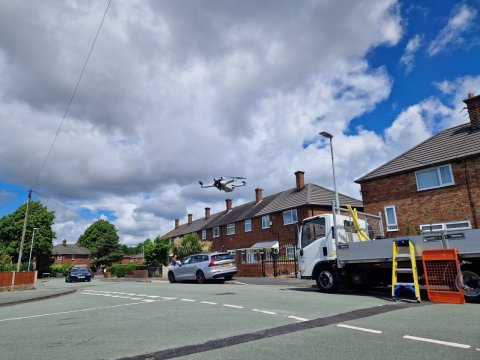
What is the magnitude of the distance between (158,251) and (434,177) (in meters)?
25.8

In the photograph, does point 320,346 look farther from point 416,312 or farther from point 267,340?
point 416,312

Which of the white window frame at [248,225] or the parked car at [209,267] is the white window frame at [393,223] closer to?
the parked car at [209,267]

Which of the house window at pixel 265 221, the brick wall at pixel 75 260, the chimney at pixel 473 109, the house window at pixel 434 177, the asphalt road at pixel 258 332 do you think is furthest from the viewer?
the brick wall at pixel 75 260

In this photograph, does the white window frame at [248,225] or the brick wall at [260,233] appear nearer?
the brick wall at [260,233]

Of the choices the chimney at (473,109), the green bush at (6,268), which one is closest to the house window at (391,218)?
the chimney at (473,109)

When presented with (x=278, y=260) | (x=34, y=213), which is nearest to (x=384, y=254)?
(x=278, y=260)

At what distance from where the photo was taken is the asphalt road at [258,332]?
519cm

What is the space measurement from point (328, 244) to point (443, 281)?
3692 millimetres

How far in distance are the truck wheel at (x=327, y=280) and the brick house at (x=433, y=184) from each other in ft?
28.2

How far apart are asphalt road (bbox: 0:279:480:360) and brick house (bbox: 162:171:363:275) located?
690 inches

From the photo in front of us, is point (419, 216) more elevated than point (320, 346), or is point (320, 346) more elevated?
point (419, 216)

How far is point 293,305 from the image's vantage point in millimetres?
9617

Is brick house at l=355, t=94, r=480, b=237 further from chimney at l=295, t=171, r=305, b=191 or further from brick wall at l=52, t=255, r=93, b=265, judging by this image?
brick wall at l=52, t=255, r=93, b=265

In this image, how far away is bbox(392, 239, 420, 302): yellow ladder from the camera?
32.3 ft
